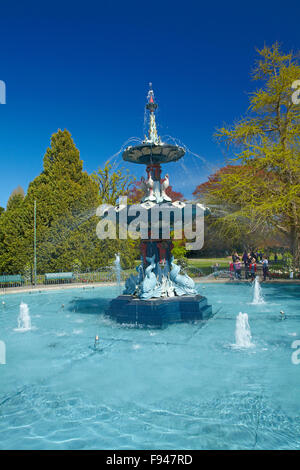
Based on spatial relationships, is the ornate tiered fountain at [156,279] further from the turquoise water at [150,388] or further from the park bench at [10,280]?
the park bench at [10,280]

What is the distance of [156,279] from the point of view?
12.1 m

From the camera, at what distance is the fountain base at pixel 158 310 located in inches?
434

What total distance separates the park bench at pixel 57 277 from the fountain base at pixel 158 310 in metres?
10.6

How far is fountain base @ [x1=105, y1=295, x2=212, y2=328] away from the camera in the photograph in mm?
11031

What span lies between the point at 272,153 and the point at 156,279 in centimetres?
1473

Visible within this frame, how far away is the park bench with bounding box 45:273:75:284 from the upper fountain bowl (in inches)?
439

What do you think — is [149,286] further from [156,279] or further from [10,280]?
[10,280]

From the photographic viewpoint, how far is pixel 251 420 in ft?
16.3

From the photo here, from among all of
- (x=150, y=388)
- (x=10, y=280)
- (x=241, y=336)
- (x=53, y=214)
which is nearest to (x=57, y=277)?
(x=10, y=280)

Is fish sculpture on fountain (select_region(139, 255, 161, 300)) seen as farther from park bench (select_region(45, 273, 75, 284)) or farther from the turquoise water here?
park bench (select_region(45, 273, 75, 284))

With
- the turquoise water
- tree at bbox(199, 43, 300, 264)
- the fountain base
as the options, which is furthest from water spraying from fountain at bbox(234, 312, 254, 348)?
tree at bbox(199, 43, 300, 264)

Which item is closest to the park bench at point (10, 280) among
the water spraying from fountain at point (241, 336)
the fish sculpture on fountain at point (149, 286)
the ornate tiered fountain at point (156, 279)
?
the ornate tiered fountain at point (156, 279)

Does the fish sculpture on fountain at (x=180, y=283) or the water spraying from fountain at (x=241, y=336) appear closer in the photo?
the water spraying from fountain at (x=241, y=336)
